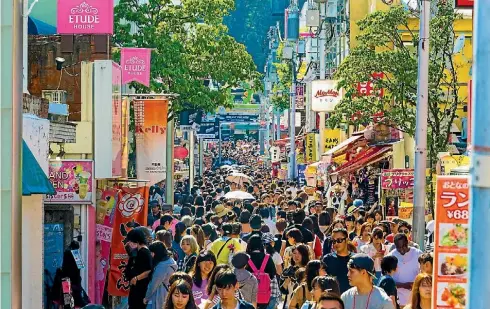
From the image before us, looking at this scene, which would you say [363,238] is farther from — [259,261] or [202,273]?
[202,273]

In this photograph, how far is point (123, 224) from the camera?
19.5m

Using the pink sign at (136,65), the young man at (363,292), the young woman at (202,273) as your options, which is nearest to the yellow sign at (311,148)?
the pink sign at (136,65)

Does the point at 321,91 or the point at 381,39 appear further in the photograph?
the point at 321,91

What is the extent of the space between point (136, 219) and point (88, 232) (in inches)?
56.1

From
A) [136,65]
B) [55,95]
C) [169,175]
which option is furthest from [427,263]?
[169,175]

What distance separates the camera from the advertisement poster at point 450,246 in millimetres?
8031

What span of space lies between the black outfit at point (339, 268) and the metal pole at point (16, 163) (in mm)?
4502

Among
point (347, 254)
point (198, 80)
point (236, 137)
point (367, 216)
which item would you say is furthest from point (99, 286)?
point (236, 137)

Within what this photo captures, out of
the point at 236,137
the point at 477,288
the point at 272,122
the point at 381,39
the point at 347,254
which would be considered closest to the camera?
the point at 477,288

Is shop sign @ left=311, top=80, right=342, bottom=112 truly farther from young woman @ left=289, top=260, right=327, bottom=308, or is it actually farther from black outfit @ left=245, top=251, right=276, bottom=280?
young woman @ left=289, top=260, right=327, bottom=308

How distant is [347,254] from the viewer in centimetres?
1331

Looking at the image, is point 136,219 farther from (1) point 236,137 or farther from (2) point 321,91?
(1) point 236,137

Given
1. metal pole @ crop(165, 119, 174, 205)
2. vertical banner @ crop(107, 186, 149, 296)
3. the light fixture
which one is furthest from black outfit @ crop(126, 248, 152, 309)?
metal pole @ crop(165, 119, 174, 205)

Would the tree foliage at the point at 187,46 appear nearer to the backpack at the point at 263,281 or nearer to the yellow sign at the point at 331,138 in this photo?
the yellow sign at the point at 331,138
